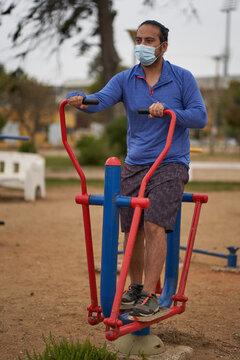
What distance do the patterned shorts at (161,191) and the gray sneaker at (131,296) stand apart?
0.34 metres

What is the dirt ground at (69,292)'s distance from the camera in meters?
3.36

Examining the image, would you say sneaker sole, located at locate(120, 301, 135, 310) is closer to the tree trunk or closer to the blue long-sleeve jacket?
the blue long-sleeve jacket

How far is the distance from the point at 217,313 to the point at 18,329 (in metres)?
1.46

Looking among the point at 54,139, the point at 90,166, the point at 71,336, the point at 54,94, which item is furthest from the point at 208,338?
the point at 54,139

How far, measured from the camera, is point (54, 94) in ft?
125

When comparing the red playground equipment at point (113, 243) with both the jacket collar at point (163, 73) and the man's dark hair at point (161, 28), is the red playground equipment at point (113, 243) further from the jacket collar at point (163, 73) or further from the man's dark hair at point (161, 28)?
the man's dark hair at point (161, 28)

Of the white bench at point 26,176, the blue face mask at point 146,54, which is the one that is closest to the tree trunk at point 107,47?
the white bench at point 26,176

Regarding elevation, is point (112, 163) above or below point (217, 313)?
above

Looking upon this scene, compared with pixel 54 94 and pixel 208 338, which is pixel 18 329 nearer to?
pixel 208 338

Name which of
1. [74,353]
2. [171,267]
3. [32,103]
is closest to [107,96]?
[171,267]

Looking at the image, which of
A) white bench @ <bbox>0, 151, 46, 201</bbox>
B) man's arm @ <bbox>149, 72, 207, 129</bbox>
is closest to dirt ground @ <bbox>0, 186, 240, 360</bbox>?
man's arm @ <bbox>149, 72, 207, 129</bbox>

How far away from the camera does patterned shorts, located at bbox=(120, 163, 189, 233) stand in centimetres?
292

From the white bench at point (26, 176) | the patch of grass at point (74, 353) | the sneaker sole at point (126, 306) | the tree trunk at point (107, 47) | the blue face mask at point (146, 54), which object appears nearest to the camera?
the patch of grass at point (74, 353)

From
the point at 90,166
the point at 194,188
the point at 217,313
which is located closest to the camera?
the point at 217,313
